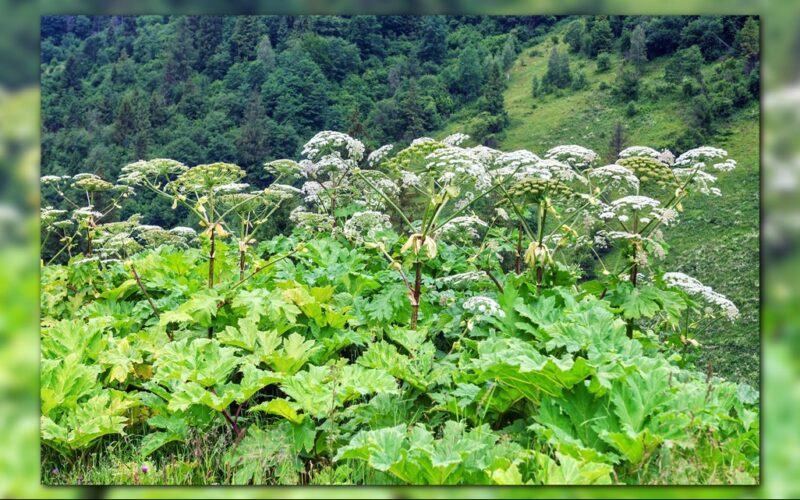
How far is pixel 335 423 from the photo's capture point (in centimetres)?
331

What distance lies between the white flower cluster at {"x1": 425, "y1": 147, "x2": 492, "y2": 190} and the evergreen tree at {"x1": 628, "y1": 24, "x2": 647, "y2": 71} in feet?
12.4

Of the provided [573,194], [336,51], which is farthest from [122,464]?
[336,51]

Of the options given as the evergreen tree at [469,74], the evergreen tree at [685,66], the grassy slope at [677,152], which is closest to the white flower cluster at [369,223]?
the evergreen tree at [469,74]

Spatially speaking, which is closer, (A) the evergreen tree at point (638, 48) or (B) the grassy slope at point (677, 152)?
(B) the grassy slope at point (677, 152)

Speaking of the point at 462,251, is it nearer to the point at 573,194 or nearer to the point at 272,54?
the point at 573,194

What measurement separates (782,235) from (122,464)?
308 centimetres

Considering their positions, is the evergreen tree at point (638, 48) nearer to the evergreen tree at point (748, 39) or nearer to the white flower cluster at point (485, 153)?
the evergreen tree at point (748, 39)

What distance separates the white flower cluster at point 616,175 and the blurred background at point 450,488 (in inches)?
26.4

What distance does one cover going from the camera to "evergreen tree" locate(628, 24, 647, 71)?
6.77 m

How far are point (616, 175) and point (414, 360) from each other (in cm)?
139

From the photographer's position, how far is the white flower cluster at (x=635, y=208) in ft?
11.8

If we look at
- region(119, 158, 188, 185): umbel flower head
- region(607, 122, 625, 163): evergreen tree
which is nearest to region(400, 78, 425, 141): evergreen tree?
region(607, 122, 625, 163): evergreen tree

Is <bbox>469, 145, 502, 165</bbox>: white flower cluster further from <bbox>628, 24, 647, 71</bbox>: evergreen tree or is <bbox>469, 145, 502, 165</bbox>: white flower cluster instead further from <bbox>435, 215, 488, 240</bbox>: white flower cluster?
<bbox>628, 24, 647, 71</bbox>: evergreen tree

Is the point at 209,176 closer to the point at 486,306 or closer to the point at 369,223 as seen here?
the point at 369,223
